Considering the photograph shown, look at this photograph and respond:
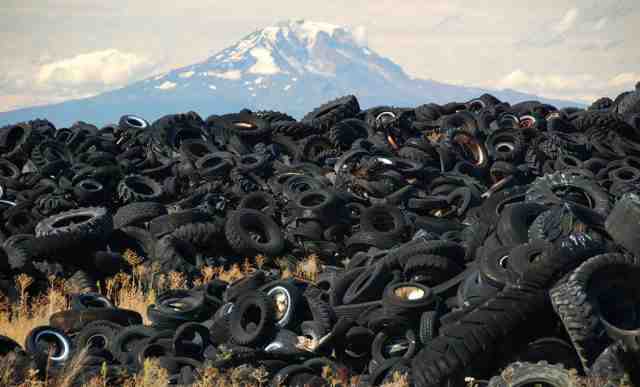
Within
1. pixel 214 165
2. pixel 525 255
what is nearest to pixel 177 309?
pixel 525 255

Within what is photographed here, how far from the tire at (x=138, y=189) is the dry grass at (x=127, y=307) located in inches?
130

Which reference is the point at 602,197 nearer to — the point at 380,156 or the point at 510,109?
the point at 380,156

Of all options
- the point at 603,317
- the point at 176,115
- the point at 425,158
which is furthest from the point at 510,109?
the point at 603,317

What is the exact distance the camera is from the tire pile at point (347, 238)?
7.25 meters

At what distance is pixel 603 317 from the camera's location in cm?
716

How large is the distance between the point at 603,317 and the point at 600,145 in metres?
12.9

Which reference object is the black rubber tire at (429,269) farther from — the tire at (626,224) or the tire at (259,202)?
the tire at (259,202)

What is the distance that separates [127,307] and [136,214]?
12.1 ft

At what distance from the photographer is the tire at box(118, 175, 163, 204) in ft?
52.4

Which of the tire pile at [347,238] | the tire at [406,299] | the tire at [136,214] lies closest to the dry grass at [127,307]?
the tire pile at [347,238]

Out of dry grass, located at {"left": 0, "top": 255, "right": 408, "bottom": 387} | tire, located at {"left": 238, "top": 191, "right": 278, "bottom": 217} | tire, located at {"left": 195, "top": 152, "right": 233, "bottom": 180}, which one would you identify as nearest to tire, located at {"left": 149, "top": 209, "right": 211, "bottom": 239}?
dry grass, located at {"left": 0, "top": 255, "right": 408, "bottom": 387}

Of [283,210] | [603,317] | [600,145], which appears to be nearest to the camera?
[603,317]

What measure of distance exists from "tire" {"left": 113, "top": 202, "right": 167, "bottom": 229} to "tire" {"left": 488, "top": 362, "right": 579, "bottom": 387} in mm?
9876

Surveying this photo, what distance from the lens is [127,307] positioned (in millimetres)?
11375
